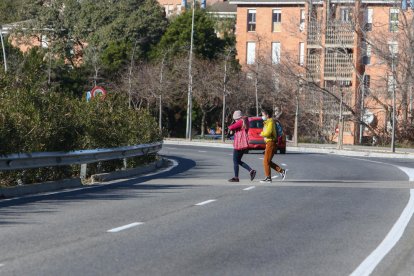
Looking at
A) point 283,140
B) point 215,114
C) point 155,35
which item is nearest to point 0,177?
point 283,140

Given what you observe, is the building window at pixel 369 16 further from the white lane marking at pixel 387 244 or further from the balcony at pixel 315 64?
the white lane marking at pixel 387 244

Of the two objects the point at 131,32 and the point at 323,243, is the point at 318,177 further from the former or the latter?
the point at 131,32

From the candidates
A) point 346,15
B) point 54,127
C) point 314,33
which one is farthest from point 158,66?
point 54,127

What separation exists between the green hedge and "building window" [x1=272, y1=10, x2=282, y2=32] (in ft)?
201

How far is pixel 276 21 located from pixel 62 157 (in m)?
70.7

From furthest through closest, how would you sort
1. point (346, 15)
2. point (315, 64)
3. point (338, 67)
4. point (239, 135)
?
point (338, 67) → point (315, 64) → point (346, 15) → point (239, 135)

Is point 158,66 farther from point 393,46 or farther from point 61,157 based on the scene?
point 61,157

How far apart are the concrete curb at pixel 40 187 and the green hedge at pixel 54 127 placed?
0.53 m

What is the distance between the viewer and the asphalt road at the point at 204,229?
10.6 metres

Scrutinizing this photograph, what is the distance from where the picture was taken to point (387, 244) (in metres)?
12.6

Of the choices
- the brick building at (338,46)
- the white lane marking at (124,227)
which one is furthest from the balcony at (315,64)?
the white lane marking at (124,227)

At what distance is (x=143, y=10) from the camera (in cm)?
9306

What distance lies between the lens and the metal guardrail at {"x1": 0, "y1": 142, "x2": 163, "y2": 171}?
2031cm

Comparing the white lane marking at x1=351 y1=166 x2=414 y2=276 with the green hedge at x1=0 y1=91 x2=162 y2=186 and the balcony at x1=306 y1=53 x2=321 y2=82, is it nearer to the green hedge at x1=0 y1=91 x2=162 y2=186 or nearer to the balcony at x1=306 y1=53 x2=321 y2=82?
the green hedge at x1=0 y1=91 x2=162 y2=186
